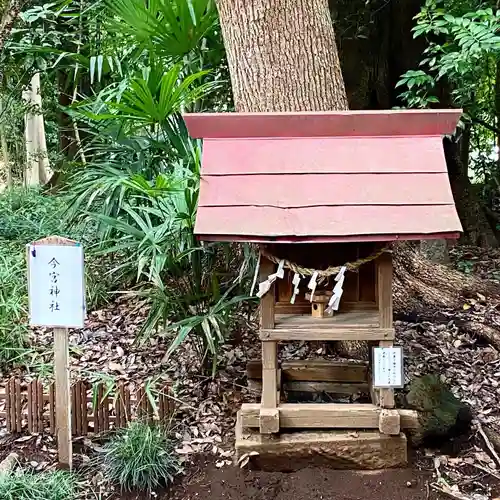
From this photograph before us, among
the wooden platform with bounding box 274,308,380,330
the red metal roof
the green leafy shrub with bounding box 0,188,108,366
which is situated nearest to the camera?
the red metal roof

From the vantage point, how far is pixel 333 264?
308 centimetres

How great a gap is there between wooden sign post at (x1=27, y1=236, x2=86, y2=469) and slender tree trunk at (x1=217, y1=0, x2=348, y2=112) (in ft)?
4.89

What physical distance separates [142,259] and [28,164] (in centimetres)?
789

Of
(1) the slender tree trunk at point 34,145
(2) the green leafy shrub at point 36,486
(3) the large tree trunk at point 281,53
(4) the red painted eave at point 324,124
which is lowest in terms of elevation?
(2) the green leafy shrub at point 36,486

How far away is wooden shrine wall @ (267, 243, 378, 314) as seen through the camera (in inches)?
119

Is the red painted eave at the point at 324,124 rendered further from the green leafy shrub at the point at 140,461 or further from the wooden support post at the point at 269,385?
the green leafy shrub at the point at 140,461

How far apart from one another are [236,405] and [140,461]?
81 cm

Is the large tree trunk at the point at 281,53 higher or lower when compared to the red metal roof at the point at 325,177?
higher

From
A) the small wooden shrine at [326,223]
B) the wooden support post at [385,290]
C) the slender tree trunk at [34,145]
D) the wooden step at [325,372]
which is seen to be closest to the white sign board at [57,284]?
the small wooden shrine at [326,223]

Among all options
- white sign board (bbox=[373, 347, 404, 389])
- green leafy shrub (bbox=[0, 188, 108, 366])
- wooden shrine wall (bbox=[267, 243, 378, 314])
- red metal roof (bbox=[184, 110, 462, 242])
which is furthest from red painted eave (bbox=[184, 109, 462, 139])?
green leafy shrub (bbox=[0, 188, 108, 366])

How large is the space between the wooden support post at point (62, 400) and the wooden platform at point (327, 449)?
88cm

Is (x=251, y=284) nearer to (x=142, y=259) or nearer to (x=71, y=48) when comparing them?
(x=142, y=259)

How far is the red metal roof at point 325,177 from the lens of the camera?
260cm

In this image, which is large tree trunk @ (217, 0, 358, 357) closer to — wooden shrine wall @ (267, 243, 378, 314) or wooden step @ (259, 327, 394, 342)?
wooden shrine wall @ (267, 243, 378, 314)
